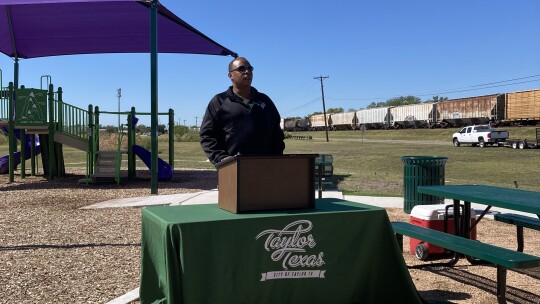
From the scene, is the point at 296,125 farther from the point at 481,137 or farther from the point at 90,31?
the point at 90,31

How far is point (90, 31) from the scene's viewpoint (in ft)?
50.9

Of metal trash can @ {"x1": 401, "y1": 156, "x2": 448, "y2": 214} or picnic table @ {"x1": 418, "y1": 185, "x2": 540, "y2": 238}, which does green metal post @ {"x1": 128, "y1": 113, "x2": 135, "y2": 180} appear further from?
picnic table @ {"x1": 418, "y1": 185, "x2": 540, "y2": 238}

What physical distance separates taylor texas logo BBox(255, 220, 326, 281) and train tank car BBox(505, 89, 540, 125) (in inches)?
1590

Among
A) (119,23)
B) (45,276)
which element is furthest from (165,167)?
(45,276)

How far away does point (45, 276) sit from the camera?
16.1ft

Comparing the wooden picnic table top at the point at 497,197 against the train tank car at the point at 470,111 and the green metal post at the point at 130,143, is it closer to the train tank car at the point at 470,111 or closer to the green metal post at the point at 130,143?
the green metal post at the point at 130,143

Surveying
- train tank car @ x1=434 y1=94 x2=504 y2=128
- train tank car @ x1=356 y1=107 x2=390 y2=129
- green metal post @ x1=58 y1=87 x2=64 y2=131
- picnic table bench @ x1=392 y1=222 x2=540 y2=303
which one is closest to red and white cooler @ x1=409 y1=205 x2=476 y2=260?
picnic table bench @ x1=392 y1=222 x2=540 y2=303

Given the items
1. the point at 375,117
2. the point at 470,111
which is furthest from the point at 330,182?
the point at 375,117

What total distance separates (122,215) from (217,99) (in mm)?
5494

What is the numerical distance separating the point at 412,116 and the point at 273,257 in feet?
184

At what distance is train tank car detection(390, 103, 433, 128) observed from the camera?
54781 millimetres

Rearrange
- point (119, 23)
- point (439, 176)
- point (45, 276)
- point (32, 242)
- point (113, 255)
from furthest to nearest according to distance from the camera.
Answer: point (119, 23) → point (439, 176) → point (32, 242) → point (113, 255) → point (45, 276)

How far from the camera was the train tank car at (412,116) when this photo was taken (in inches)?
2157

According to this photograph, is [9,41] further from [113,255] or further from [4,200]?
[113,255]
